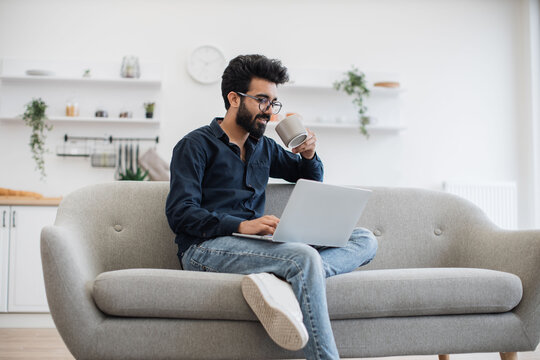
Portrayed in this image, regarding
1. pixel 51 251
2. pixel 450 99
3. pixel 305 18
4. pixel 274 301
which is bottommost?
pixel 274 301

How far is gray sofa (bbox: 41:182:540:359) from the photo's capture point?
153 cm

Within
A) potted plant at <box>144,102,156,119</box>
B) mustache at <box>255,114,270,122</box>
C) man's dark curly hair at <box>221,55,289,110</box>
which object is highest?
potted plant at <box>144,102,156,119</box>

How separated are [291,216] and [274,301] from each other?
278mm

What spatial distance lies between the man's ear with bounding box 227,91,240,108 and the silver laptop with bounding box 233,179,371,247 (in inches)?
22.9

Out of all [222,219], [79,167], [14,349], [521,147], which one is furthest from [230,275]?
[521,147]

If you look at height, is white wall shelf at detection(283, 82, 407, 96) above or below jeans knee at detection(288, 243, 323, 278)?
above

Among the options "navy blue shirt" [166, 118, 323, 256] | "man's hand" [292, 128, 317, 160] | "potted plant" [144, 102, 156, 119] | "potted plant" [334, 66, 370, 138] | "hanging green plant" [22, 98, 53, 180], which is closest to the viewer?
"navy blue shirt" [166, 118, 323, 256]

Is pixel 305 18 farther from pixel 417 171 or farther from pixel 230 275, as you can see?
pixel 230 275

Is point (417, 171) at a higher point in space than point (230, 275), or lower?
higher

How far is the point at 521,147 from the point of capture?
14.8ft

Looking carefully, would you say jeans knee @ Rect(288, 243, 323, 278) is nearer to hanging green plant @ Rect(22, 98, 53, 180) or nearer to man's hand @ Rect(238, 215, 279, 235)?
man's hand @ Rect(238, 215, 279, 235)

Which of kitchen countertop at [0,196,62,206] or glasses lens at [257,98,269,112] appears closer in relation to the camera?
glasses lens at [257,98,269,112]

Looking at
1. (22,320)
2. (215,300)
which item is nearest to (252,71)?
(215,300)

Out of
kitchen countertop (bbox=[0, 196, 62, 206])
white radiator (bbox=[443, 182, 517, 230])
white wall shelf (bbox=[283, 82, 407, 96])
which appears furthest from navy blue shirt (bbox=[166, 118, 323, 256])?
white radiator (bbox=[443, 182, 517, 230])
